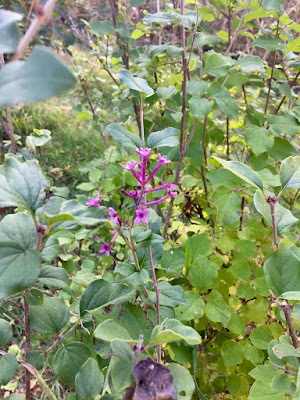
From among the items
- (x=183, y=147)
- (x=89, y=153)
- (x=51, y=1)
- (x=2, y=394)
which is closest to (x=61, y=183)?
(x=89, y=153)

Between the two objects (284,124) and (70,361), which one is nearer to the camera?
(70,361)

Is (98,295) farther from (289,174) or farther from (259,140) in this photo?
(259,140)

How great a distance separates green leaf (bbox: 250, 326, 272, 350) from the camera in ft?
2.36

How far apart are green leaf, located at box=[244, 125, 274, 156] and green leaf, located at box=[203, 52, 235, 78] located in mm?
184

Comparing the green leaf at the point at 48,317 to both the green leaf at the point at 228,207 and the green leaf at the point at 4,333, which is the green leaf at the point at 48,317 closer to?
the green leaf at the point at 4,333

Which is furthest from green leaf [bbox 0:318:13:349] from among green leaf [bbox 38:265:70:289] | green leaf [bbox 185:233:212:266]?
green leaf [bbox 185:233:212:266]

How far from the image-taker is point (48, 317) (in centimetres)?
54

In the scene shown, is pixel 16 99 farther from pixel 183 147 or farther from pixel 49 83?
pixel 183 147

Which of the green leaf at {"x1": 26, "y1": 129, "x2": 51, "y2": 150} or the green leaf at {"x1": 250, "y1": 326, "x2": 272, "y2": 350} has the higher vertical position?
the green leaf at {"x1": 26, "y1": 129, "x2": 51, "y2": 150}

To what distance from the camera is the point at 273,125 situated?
36.7 inches

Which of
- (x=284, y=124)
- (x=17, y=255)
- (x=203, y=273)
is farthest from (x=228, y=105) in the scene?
(x=17, y=255)

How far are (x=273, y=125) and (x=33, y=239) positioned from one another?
75cm

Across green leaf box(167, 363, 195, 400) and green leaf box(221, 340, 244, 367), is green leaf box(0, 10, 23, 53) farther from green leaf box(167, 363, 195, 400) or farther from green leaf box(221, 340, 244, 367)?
green leaf box(221, 340, 244, 367)

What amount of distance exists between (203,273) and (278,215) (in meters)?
0.24
